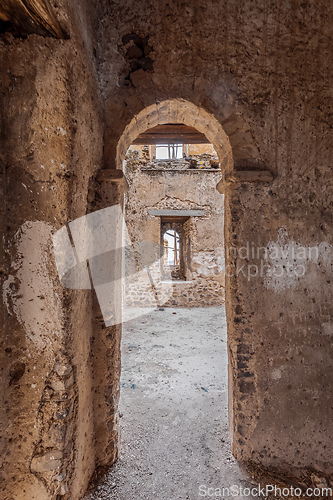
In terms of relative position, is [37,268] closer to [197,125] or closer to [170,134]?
[197,125]

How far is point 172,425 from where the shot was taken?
7.95ft

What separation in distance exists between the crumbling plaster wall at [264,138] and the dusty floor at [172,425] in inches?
13.6

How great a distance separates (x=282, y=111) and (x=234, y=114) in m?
0.40

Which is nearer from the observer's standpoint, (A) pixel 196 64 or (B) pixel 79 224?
(B) pixel 79 224

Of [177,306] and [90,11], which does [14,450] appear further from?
[177,306]

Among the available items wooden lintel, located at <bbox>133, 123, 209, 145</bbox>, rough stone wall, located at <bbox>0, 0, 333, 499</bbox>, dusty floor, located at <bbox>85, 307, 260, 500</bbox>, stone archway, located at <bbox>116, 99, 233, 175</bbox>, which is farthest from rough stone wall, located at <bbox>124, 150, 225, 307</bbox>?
rough stone wall, located at <bbox>0, 0, 333, 499</bbox>

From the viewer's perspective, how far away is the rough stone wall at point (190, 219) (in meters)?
7.29

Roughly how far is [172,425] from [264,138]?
2.80 meters

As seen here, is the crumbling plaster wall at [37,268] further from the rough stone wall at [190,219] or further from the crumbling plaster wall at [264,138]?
the rough stone wall at [190,219]

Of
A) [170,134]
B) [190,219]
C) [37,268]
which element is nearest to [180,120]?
[170,134]

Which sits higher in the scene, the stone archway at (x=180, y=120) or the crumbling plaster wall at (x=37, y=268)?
the stone archway at (x=180, y=120)

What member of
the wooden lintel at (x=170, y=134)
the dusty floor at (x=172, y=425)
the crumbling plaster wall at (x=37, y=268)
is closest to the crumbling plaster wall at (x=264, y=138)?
the dusty floor at (x=172, y=425)

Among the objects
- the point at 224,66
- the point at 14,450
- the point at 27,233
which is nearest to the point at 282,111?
the point at 224,66

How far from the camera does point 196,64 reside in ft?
6.51
